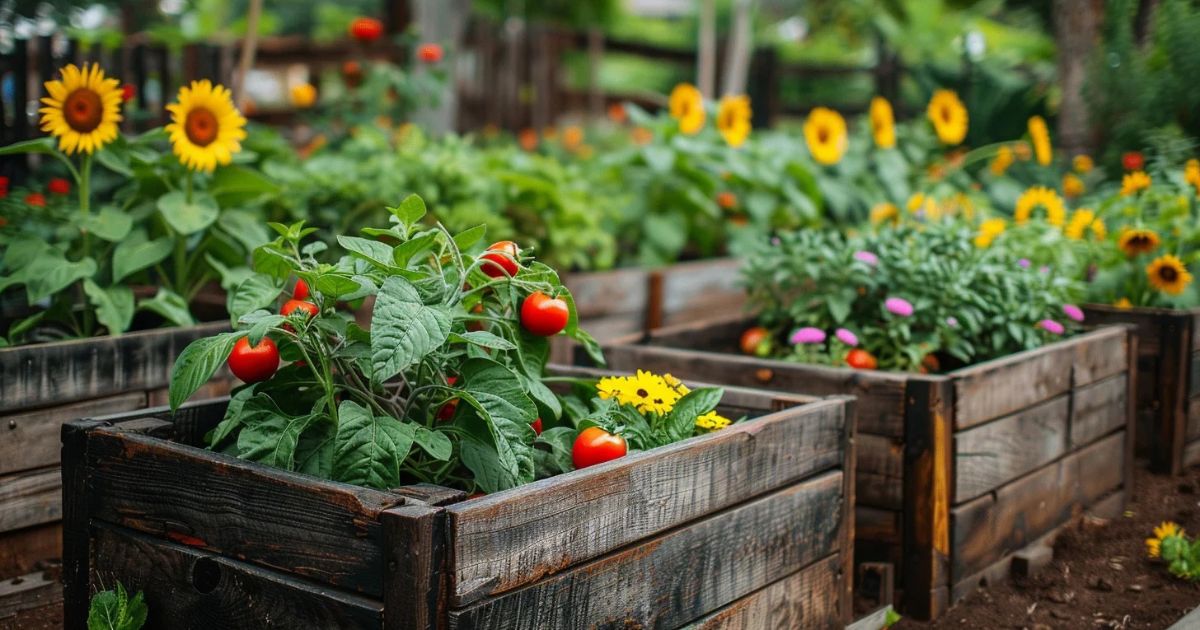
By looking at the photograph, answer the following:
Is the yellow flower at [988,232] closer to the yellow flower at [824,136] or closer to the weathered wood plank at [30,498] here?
the yellow flower at [824,136]

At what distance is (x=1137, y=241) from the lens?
3717mm

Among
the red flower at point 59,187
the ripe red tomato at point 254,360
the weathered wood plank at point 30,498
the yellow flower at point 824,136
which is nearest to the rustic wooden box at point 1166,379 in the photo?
the yellow flower at point 824,136

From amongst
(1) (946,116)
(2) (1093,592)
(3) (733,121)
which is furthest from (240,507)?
(1) (946,116)

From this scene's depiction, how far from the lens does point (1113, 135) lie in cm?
527

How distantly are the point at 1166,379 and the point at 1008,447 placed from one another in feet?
3.72

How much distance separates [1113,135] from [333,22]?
13173 mm

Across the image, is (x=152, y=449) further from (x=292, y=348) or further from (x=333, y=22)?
(x=333, y=22)

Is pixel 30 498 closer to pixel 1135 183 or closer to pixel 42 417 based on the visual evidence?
pixel 42 417

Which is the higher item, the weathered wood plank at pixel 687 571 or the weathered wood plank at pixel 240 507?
the weathered wood plank at pixel 240 507

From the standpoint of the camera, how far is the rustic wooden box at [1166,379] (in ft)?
11.9

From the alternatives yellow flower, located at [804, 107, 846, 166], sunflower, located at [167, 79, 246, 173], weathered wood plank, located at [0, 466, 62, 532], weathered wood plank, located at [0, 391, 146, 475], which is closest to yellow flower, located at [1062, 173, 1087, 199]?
yellow flower, located at [804, 107, 846, 166]

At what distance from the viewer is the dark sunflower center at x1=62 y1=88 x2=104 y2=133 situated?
2.70 metres

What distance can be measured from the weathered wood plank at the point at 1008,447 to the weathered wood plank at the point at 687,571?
479mm

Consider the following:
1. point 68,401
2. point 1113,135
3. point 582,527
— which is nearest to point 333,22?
point 1113,135
